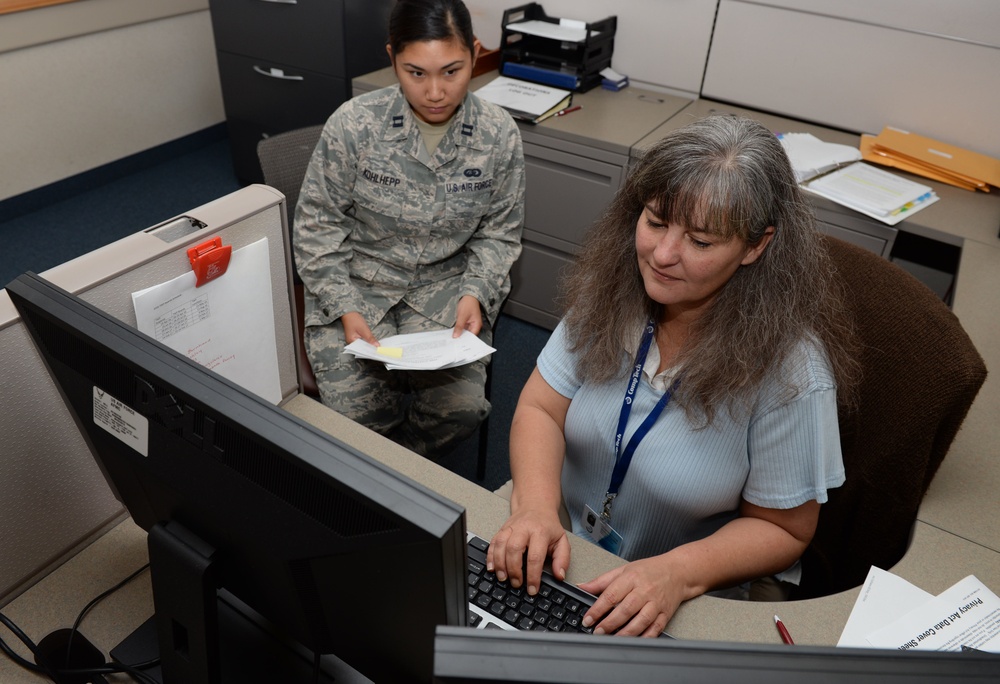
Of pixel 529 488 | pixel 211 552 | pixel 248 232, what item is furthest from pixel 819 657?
pixel 248 232

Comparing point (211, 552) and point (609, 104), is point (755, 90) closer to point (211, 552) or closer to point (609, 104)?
point (609, 104)

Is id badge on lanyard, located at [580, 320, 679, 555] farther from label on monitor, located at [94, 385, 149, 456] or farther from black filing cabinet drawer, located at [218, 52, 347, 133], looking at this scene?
black filing cabinet drawer, located at [218, 52, 347, 133]

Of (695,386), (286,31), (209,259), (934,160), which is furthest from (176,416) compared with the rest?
(286,31)

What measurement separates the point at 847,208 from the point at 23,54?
9.93 feet

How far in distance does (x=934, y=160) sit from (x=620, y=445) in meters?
1.62

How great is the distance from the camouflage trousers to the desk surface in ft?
1.53

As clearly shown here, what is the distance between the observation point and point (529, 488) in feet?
3.64

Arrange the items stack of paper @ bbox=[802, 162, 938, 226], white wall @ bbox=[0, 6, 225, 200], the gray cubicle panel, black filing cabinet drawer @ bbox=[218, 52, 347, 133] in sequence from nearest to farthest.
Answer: the gray cubicle panel < stack of paper @ bbox=[802, 162, 938, 226] < black filing cabinet drawer @ bbox=[218, 52, 347, 133] < white wall @ bbox=[0, 6, 225, 200]

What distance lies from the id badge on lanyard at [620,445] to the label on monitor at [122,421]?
2.18ft

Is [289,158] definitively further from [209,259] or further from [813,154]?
[813,154]

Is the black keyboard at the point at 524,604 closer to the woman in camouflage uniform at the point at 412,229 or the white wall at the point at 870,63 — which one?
the woman in camouflage uniform at the point at 412,229

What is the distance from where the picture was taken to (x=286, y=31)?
111 inches

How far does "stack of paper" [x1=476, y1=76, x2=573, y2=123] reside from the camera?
7.63 ft

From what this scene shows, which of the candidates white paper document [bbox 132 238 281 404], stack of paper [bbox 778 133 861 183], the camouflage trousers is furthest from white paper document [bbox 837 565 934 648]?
stack of paper [bbox 778 133 861 183]
